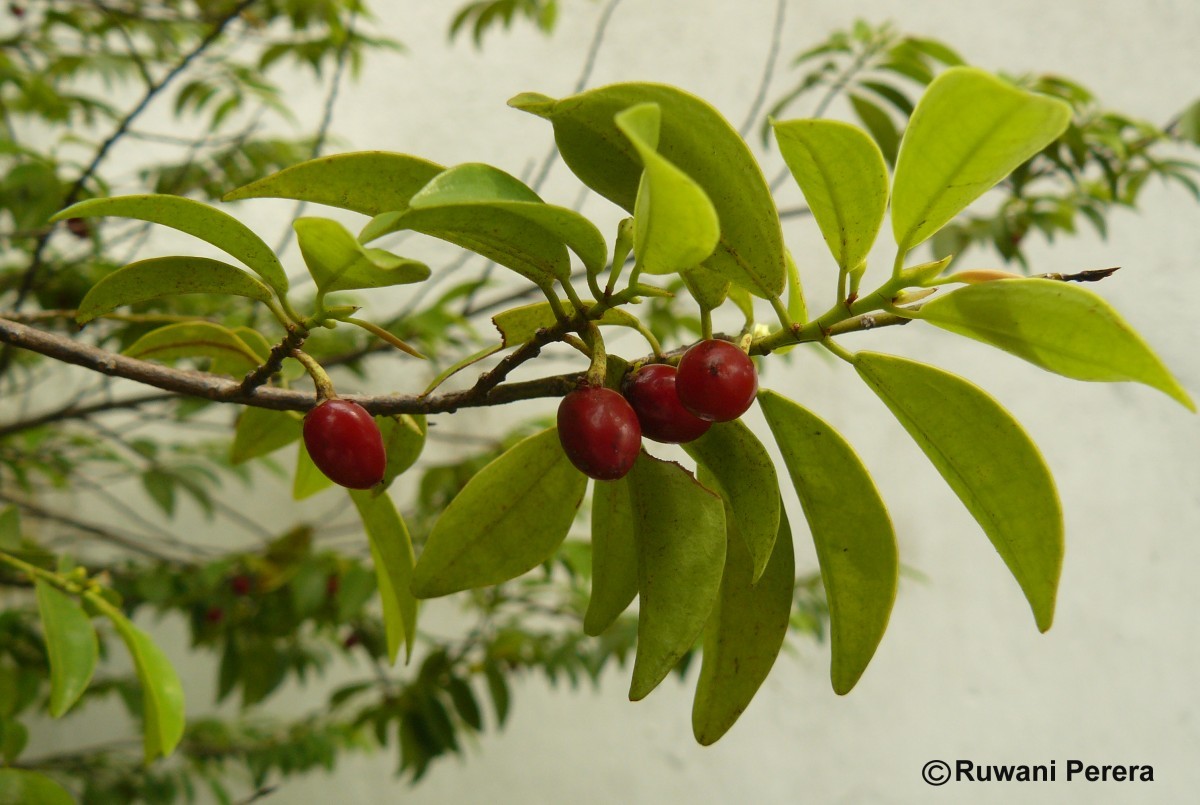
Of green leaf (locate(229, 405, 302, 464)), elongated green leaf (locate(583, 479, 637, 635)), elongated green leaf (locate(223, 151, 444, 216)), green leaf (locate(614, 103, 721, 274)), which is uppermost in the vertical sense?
elongated green leaf (locate(223, 151, 444, 216))

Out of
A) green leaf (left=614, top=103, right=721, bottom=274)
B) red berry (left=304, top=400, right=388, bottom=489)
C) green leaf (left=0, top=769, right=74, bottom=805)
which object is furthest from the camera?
green leaf (left=0, top=769, right=74, bottom=805)

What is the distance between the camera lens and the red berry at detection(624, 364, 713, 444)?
33cm

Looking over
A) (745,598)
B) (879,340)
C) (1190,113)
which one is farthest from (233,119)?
(745,598)

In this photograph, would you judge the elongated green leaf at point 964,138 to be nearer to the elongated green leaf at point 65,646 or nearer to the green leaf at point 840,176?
the green leaf at point 840,176

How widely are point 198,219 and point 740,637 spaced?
0.86 feet

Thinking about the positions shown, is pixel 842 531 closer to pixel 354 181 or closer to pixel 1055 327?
pixel 1055 327

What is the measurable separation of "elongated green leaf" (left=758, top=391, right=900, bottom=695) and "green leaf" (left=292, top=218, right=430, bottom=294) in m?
0.14

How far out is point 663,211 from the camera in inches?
9.8

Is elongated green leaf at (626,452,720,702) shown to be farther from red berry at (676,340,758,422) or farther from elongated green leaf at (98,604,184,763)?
elongated green leaf at (98,604,184,763)

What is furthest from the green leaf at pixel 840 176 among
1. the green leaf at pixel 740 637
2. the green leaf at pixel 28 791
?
the green leaf at pixel 28 791

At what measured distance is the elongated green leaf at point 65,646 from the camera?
18.6 inches

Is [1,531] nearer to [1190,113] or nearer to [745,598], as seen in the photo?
[745,598]

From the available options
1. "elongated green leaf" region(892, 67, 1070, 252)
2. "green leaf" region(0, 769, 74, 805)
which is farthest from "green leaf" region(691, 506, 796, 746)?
"green leaf" region(0, 769, 74, 805)

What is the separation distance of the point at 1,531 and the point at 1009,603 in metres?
1.77
